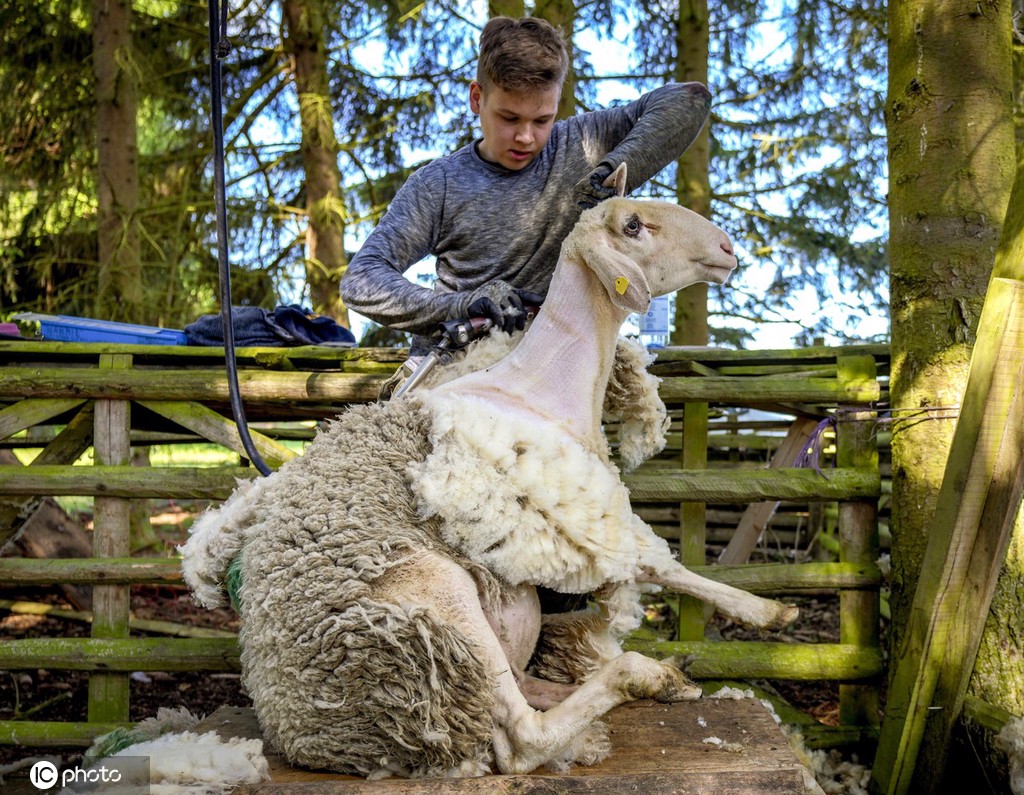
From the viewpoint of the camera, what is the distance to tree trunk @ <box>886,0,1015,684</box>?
324 centimetres

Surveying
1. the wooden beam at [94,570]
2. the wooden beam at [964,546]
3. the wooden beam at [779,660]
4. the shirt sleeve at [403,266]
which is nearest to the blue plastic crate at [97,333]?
the wooden beam at [94,570]

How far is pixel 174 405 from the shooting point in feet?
13.1

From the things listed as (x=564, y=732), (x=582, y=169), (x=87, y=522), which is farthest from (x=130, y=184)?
(x=564, y=732)

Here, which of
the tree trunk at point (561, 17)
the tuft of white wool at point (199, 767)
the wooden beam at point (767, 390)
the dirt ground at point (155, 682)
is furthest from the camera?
the tree trunk at point (561, 17)

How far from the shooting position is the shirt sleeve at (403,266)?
2.74 meters

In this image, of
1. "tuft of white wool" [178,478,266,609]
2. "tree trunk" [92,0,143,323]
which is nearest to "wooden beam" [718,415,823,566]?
"tuft of white wool" [178,478,266,609]

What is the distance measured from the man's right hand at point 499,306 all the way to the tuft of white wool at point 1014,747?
1894 mm

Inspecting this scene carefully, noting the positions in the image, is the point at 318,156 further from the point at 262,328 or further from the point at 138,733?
the point at 138,733

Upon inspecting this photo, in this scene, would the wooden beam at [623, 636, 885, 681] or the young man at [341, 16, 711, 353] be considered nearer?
the young man at [341, 16, 711, 353]

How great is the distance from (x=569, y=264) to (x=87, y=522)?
7.94 m

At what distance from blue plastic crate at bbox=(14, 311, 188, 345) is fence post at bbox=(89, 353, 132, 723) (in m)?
0.34

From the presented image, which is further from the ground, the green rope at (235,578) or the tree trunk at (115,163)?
the tree trunk at (115,163)

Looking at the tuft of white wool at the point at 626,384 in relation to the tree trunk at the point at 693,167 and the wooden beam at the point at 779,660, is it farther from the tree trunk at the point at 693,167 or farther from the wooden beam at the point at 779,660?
the tree trunk at the point at 693,167

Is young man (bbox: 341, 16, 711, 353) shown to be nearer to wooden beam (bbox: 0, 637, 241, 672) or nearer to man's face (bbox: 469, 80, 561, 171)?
man's face (bbox: 469, 80, 561, 171)
